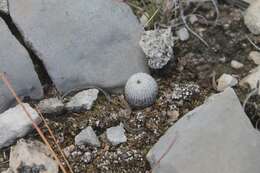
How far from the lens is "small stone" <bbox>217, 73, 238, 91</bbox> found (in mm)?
2306

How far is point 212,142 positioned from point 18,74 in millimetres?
810

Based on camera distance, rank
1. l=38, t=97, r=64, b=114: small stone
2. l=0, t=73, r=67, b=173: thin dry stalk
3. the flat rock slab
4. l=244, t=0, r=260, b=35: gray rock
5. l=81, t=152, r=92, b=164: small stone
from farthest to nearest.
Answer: l=244, t=0, r=260, b=35: gray rock → the flat rock slab → l=38, t=97, r=64, b=114: small stone → l=81, t=152, r=92, b=164: small stone → l=0, t=73, r=67, b=173: thin dry stalk

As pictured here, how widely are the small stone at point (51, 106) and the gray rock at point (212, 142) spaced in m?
0.41

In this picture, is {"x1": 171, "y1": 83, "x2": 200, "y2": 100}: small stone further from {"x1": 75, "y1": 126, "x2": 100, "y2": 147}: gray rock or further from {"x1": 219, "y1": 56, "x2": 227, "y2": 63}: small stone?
{"x1": 75, "y1": 126, "x2": 100, "y2": 147}: gray rock

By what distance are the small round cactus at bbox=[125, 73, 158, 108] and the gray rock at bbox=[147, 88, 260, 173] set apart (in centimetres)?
17

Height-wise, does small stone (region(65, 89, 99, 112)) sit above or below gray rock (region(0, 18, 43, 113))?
below

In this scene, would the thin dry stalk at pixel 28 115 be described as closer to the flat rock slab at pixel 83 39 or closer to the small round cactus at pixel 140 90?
the flat rock slab at pixel 83 39

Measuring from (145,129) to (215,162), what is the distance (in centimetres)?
34

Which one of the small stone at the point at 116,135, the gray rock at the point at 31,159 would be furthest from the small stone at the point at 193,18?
the gray rock at the point at 31,159

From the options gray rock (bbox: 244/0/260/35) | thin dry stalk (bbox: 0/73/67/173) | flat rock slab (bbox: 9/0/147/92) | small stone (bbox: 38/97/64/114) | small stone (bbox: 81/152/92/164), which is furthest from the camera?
gray rock (bbox: 244/0/260/35)

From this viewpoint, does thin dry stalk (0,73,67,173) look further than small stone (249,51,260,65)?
No

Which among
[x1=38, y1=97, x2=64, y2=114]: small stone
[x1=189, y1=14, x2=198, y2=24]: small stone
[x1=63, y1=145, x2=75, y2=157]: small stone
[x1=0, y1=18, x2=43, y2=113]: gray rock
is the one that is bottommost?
[x1=63, y1=145, x2=75, y2=157]: small stone

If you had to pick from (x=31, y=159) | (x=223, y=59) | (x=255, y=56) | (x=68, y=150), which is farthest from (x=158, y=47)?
(x=31, y=159)

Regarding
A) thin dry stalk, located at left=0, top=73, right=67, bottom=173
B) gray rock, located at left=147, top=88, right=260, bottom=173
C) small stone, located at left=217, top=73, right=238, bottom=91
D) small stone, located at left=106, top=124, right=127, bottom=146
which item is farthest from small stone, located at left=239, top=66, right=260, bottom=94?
thin dry stalk, located at left=0, top=73, right=67, bottom=173
